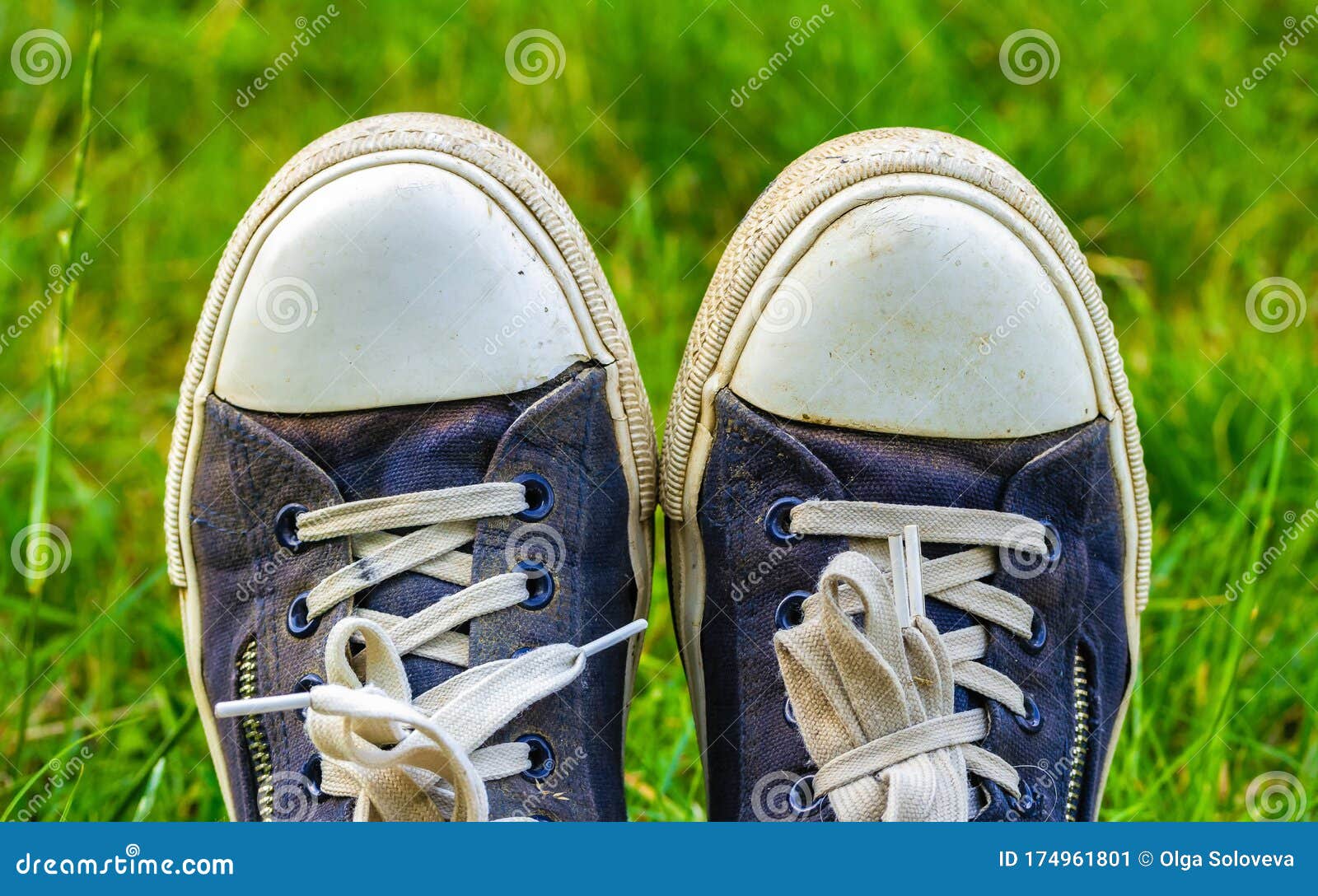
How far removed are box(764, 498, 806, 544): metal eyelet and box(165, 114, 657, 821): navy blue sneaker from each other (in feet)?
0.58

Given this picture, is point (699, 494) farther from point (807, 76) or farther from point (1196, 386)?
point (807, 76)

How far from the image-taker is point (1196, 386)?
76.1 inches

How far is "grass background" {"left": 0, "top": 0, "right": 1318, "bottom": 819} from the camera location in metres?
1.71

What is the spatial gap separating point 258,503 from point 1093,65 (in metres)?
1.69

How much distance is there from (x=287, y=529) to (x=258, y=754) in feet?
0.82

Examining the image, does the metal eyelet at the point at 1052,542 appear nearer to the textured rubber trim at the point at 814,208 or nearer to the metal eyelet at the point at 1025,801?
the textured rubber trim at the point at 814,208

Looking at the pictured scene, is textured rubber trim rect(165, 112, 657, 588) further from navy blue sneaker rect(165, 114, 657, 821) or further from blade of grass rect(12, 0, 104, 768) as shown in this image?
blade of grass rect(12, 0, 104, 768)

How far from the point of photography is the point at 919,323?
1480mm

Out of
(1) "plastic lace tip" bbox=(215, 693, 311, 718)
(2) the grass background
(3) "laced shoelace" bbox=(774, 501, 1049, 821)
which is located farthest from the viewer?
(2) the grass background

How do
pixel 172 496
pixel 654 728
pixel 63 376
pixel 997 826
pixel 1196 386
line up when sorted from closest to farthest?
pixel 997 826 → pixel 63 376 → pixel 172 496 → pixel 654 728 → pixel 1196 386

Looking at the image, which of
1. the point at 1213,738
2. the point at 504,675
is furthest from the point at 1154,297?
the point at 504,675

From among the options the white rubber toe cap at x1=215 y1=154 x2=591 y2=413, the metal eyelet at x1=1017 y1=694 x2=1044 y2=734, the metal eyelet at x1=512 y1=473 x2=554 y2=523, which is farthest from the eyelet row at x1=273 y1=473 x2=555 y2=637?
the metal eyelet at x1=1017 y1=694 x2=1044 y2=734

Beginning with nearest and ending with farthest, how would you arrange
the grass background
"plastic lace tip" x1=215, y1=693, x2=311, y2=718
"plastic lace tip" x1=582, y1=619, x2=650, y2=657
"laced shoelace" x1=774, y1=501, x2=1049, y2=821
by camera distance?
"plastic lace tip" x1=215, y1=693, x2=311, y2=718 < "laced shoelace" x1=774, y1=501, x2=1049, y2=821 < "plastic lace tip" x1=582, y1=619, x2=650, y2=657 < the grass background

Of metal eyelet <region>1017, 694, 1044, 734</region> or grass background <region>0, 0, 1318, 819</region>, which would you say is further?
grass background <region>0, 0, 1318, 819</region>
